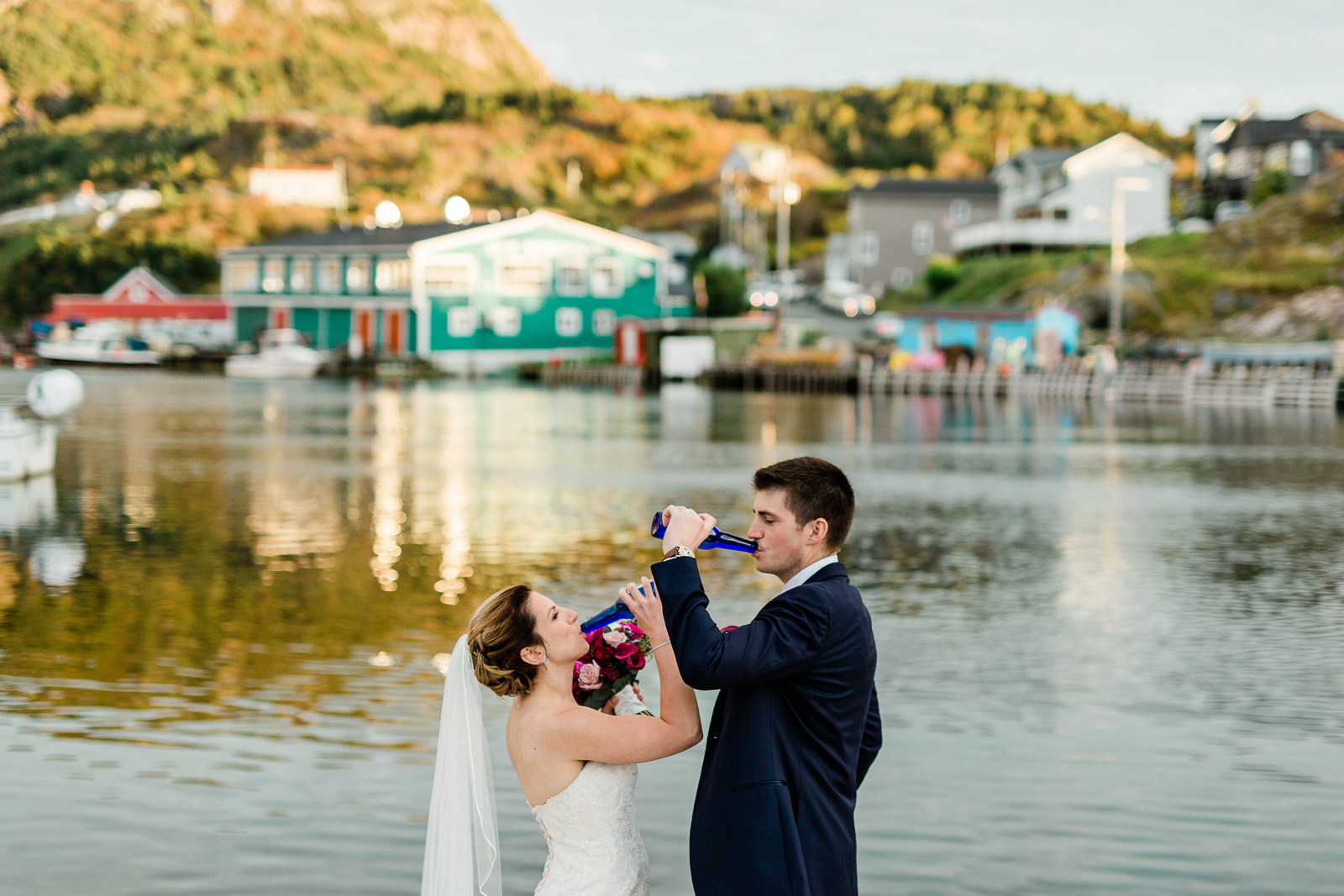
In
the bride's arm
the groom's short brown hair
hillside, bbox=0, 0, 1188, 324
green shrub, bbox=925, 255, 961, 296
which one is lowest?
the bride's arm

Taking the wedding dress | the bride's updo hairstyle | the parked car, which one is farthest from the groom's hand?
the parked car

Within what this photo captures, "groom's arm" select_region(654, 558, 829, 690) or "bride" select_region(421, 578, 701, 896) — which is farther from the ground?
"groom's arm" select_region(654, 558, 829, 690)

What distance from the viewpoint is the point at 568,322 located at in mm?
81312

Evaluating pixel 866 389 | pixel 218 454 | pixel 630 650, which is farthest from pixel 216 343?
pixel 630 650

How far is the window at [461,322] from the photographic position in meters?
78.5

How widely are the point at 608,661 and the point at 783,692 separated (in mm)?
512

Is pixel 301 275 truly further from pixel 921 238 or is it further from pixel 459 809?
pixel 459 809

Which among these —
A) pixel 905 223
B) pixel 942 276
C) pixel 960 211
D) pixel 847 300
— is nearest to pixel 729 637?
pixel 942 276

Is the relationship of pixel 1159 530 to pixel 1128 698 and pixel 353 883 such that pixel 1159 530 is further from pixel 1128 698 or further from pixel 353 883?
pixel 353 883

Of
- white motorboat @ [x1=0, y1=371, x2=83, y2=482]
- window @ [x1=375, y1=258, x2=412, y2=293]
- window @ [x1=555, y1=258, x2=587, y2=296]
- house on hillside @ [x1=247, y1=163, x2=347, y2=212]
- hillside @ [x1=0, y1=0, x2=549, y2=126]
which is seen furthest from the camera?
hillside @ [x1=0, y1=0, x2=549, y2=126]

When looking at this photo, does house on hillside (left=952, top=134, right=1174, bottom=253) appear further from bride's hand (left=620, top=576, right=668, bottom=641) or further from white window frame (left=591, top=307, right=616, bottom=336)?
bride's hand (left=620, top=576, right=668, bottom=641)

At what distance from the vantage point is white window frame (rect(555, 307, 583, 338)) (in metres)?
81.0

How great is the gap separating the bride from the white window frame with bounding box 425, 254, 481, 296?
74.5 meters

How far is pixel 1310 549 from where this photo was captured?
1888 cm
